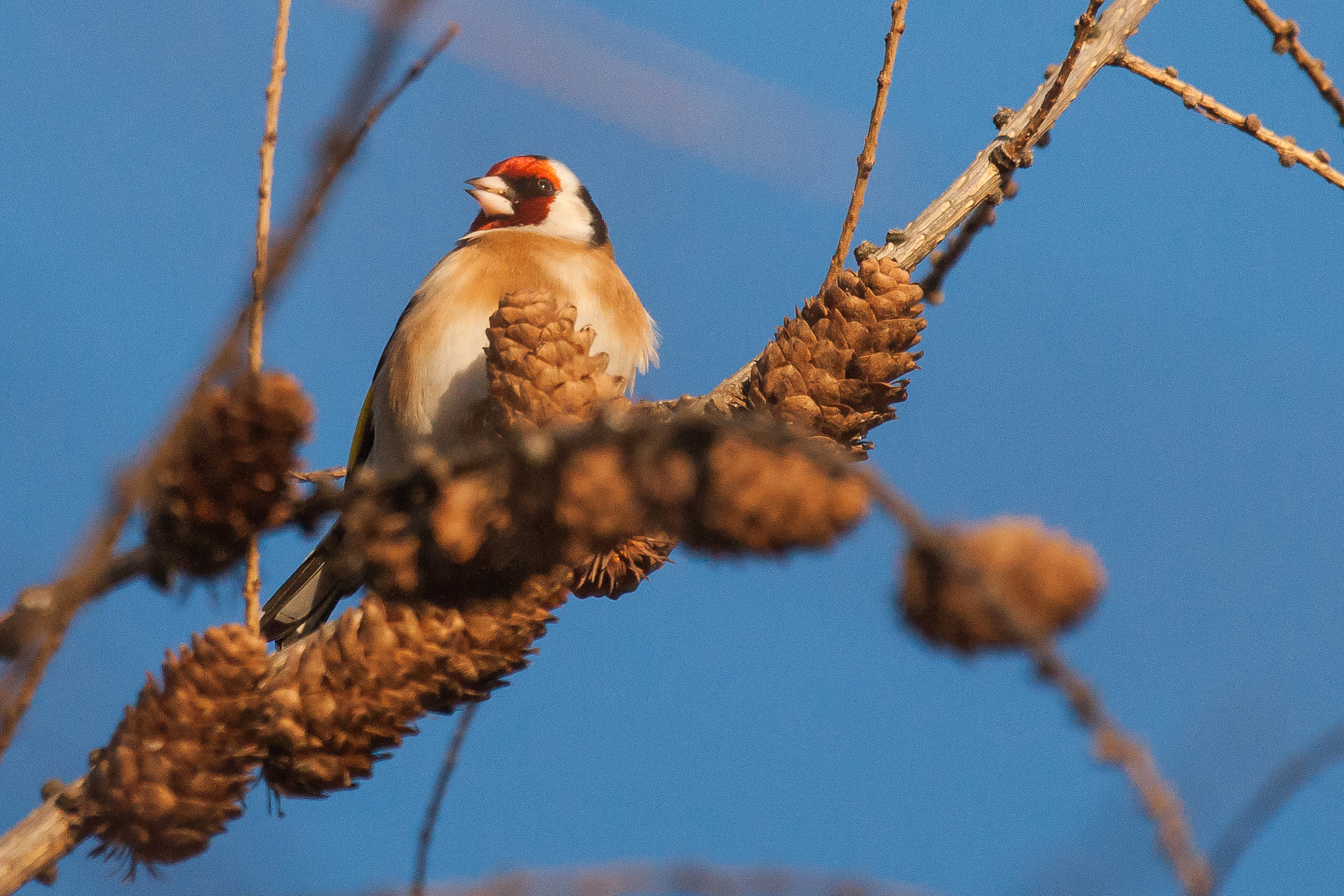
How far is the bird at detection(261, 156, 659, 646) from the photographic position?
197 centimetres

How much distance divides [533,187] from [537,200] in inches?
2.1

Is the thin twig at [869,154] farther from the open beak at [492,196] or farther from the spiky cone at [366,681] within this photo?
the open beak at [492,196]

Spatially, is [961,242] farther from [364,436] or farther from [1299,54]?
[364,436]

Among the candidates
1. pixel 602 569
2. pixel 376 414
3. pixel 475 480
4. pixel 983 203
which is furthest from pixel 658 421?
pixel 376 414

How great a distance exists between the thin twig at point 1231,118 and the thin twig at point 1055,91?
0.10 meters

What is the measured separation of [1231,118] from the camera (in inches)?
63.7

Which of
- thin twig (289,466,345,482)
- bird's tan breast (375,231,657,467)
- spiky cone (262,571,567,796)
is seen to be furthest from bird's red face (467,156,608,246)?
spiky cone (262,571,567,796)

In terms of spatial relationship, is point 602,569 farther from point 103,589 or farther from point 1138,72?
point 1138,72

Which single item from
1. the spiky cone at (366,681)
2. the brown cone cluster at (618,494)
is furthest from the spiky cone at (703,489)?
the spiky cone at (366,681)

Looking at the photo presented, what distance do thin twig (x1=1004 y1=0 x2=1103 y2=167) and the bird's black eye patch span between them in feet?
6.06

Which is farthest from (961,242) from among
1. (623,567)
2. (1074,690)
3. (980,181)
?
(1074,690)

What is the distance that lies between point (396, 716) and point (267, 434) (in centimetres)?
38

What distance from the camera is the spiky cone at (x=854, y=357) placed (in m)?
1.55

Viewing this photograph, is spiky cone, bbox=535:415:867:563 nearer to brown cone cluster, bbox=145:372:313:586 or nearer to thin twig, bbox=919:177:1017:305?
brown cone cluster, bbox=145:372:313:586
